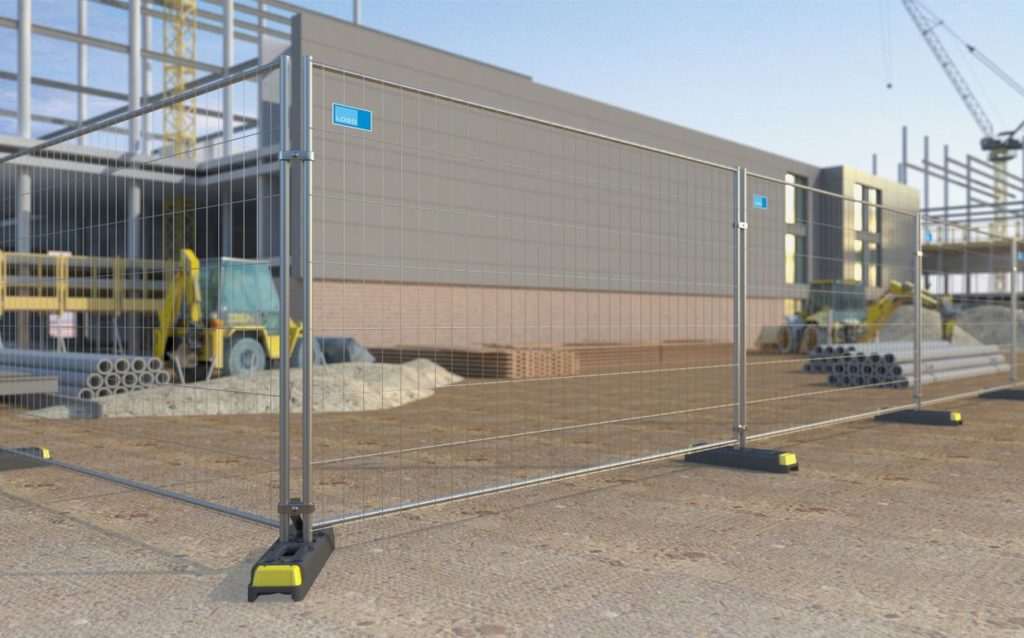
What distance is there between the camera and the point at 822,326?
1495 centimetres

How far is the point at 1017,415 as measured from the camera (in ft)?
39.6

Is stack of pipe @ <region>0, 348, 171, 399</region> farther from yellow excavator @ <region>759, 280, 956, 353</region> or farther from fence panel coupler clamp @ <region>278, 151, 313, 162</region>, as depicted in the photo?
yellow excavator @ <region>759, 280, 956, 353</region>

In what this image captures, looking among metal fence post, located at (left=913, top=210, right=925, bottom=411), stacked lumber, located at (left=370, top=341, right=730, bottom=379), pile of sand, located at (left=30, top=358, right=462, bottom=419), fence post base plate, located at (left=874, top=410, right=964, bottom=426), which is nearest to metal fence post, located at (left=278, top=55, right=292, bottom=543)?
pile of sand, located at (left=30, top=358, right=462, bottom=419)

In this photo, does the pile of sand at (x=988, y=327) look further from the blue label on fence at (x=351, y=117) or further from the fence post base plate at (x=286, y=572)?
the fence post base plate at (x=286, y=572)

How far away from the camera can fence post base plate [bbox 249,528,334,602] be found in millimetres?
4066

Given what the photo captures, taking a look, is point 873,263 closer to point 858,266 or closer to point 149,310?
point 149,310

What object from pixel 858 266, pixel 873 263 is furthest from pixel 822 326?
pixel 858 266

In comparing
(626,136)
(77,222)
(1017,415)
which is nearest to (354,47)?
(626,136)

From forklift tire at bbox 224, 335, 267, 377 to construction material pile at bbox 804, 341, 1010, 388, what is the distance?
36.5 ft

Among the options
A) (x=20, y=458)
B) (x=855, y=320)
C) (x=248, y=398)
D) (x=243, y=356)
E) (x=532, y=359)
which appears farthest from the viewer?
(x=855, y=320)

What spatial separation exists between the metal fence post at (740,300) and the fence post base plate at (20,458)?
6573 mm

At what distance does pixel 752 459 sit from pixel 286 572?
4.81 m

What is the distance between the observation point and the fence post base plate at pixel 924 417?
10750mm

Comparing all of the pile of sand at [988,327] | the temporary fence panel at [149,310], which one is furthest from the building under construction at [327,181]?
the pile of sand at [988,327]
